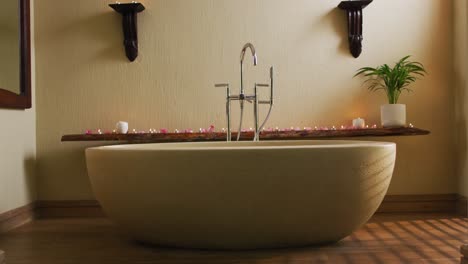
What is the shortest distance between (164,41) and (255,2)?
1.89 ft

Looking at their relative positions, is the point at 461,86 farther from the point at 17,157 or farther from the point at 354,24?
the point at 17,157

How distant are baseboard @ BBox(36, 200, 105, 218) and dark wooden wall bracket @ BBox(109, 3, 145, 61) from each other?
895 millimetres

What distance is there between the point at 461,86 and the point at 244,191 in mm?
1698

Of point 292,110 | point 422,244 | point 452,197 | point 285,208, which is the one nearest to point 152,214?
point 285,208

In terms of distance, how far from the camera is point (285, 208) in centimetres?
195

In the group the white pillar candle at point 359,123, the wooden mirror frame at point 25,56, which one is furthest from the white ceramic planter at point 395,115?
the wooden mirror frame at point 25,56

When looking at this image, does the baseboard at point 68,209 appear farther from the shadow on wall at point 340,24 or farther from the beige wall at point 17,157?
the shadow on wall at point 340,24

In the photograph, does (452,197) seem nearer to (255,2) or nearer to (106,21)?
(255,2)

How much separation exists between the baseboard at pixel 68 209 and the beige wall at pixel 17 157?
0.09 meters

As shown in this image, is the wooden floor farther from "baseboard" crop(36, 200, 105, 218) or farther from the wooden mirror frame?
the wooden mirror frame

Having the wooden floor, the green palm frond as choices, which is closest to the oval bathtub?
the wooden floor

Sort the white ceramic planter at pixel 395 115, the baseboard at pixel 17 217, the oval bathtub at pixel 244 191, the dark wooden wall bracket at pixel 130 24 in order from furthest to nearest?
the dark wooden wall bracket at pixel 130 24 < the white ceramic planter at pixel 395 115 < the baseboard at pixel 17 217 < the oval bathtub at pixel 244 191

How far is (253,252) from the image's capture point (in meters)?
2.07

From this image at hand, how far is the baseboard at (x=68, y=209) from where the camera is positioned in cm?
311
